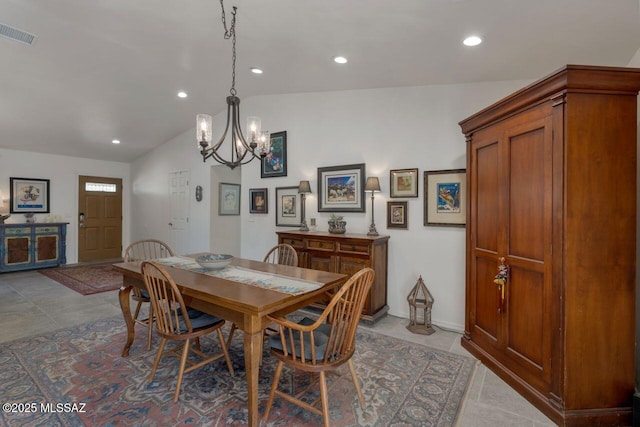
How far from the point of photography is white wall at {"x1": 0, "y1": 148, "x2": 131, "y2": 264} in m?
5.94

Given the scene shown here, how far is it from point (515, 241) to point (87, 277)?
6597 mm

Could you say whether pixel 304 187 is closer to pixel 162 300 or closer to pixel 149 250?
pixel 149 250

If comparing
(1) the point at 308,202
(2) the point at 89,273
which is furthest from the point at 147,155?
(1) the point at 308,202

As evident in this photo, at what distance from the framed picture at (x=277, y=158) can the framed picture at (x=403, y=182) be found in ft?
5.71

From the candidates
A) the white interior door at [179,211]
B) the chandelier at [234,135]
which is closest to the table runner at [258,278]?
the chandelier at [234,135]

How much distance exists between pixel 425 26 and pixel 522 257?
1874 mm

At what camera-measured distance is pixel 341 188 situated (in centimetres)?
400

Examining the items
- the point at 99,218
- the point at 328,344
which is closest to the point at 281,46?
the point at 328,344

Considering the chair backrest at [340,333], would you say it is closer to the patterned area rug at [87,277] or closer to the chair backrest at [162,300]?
the chair backrest at [162,300]

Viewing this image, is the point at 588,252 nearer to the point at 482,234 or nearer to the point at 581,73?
the point at 482,234

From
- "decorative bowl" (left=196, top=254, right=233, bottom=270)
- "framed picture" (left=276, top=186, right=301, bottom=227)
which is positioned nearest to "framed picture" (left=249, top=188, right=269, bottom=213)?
"framed picture" (left=276, top=186, right=301, bottom=227)

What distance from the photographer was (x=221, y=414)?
1840 millimetres

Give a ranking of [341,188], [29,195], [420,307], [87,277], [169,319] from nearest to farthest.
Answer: [169,319]
[420,307]
[341,188]
[87,277]
[29,195]

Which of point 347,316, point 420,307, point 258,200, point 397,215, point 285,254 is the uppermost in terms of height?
point 258,200
